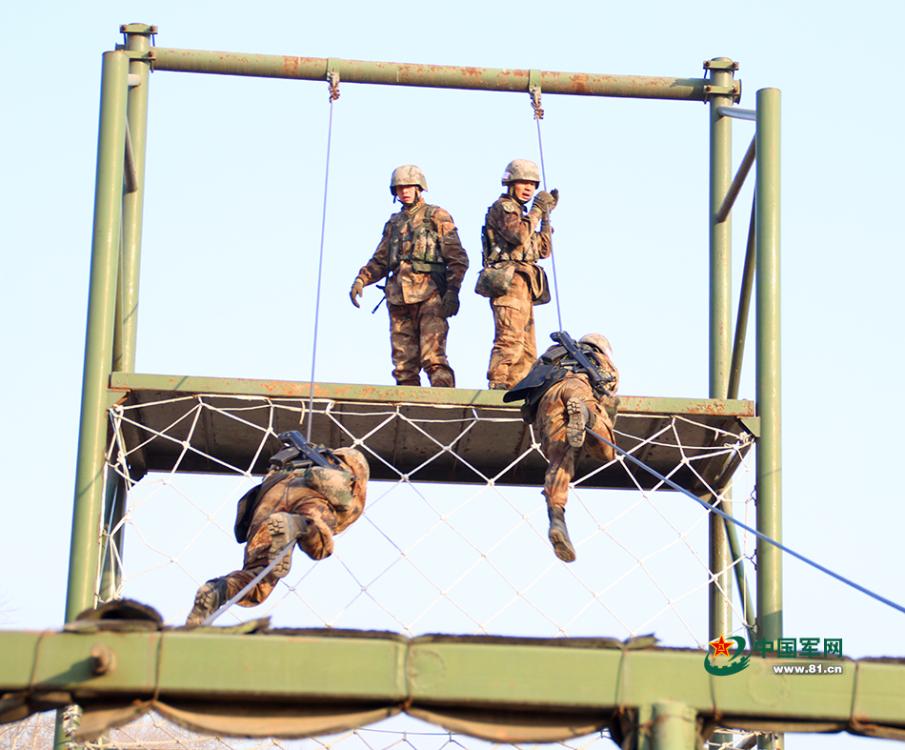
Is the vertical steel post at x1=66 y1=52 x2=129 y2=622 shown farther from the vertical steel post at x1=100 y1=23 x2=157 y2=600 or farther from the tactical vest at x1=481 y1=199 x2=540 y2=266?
the tactical vest at x1=481 y1=199 x2=540 y2=266

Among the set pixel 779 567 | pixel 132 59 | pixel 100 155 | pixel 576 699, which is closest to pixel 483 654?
pixel 576 699

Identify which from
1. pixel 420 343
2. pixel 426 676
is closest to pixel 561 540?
pixel 420 343

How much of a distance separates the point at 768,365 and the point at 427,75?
3.71 metres

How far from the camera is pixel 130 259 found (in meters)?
14.7

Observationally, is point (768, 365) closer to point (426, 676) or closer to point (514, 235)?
point (514, 235)

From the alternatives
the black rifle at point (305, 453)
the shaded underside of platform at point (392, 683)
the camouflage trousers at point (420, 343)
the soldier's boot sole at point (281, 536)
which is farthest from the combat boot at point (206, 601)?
the camouflage trousers at point (420, 343)

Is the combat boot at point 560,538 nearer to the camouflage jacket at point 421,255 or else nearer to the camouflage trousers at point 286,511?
the camouflage trousers at point 286,511

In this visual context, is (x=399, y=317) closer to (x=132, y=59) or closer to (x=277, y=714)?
(x=132, y=59)

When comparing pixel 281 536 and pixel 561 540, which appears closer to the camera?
pixel 281 536

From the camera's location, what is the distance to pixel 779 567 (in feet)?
43.2

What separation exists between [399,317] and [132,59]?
2938 millimetres

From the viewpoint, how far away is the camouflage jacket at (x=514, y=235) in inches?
576
